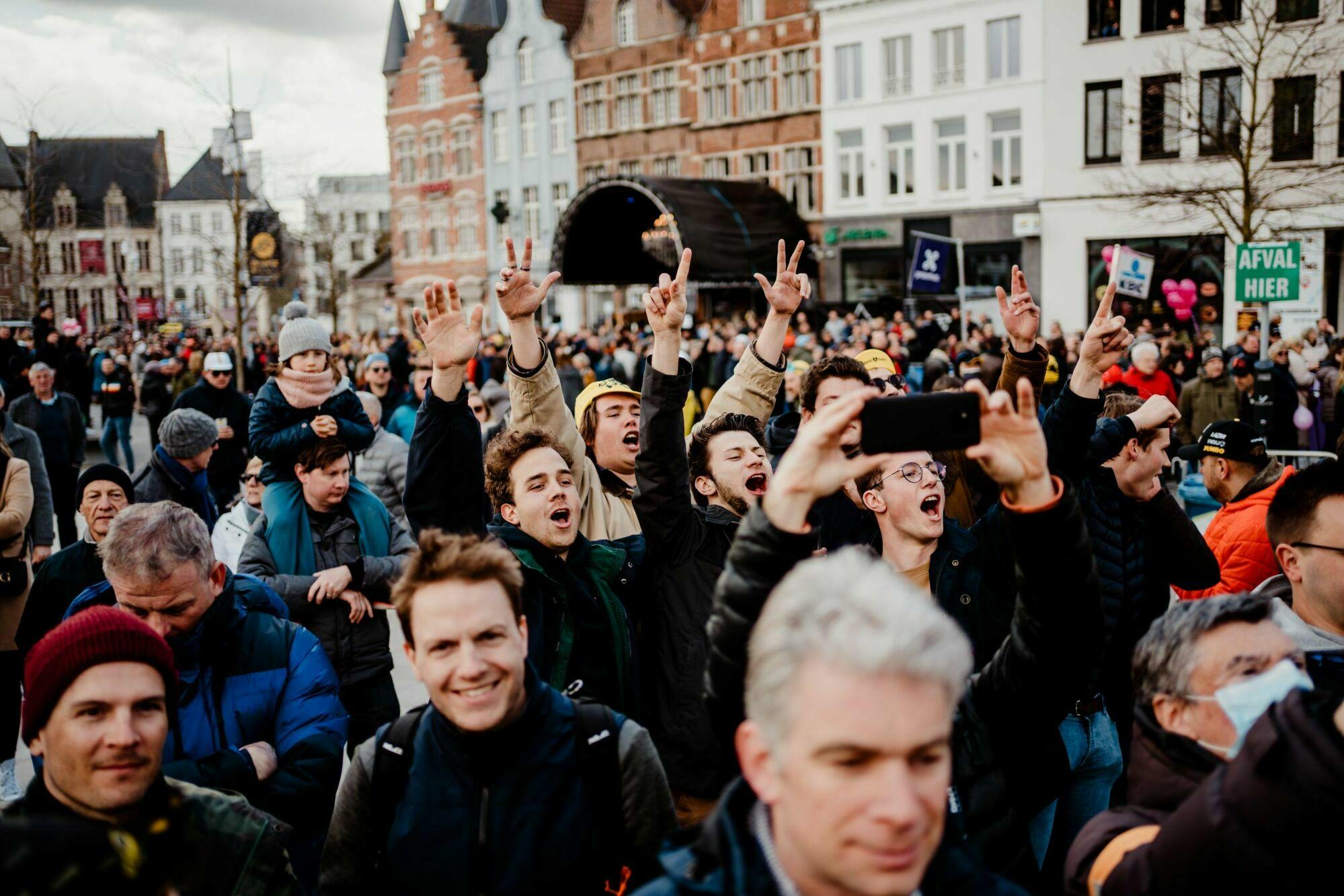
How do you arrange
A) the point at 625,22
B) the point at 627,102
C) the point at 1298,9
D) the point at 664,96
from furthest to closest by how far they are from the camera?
1. the point at 627,102
2. the point at 625,22
3. the point at 664,96
4. the point at 1298,9

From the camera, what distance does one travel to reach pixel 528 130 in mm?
45219

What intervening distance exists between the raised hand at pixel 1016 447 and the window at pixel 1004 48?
3041cm

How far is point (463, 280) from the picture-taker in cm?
4888

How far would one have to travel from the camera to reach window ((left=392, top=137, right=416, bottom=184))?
168 feet

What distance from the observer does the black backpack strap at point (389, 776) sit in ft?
8.16

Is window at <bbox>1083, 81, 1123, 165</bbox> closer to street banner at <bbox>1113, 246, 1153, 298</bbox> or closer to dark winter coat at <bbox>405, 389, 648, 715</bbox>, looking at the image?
street banner at <bbox>1113, 246, 1153, 298</bbox>

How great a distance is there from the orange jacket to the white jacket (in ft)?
14.1

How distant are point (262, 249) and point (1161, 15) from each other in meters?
21.7

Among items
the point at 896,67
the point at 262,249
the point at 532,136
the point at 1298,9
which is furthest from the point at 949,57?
the point at 262,249

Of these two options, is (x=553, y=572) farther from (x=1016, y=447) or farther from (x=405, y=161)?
(x=405, y=161)

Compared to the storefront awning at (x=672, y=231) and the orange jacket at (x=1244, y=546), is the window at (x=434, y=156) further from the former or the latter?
the orange jacket at (x=1244, y=546)

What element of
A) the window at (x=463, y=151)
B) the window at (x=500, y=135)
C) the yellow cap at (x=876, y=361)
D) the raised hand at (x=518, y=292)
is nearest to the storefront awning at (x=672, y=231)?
the window at (x=500, y=135)

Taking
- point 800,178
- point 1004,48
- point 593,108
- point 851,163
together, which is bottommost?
point 800,178

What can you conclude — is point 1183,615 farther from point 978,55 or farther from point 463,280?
point 463,280
